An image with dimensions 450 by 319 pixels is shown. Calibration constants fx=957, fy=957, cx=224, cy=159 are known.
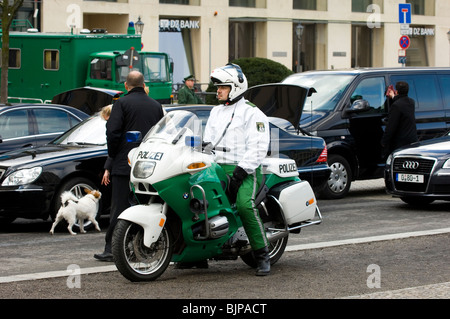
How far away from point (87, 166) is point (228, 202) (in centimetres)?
402

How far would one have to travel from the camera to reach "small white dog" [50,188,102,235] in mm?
11117

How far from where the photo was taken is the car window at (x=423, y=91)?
16391 mm

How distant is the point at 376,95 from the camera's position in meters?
16.0

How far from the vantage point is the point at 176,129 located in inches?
308

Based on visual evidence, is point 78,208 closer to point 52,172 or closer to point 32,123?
point 52,172

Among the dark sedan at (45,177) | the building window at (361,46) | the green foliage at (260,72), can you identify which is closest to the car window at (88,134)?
the dark sedan at (45,177)

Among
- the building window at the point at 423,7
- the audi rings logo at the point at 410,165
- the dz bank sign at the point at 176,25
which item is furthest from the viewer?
the building window at the point at 423,7

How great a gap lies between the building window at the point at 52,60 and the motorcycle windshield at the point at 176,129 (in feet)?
69.2

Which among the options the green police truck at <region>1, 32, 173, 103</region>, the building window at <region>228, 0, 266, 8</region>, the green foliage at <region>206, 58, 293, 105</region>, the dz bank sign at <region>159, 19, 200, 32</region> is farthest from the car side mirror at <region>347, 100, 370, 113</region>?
the building window at <region>228, 0, 266, 8</region>

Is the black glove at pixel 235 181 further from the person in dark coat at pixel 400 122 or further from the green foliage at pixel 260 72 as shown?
the green foliage at pixel 260 72

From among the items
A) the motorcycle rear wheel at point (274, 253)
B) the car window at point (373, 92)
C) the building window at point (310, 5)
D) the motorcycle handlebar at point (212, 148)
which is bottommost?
the motorcycle rear wheel at point (274, 253)

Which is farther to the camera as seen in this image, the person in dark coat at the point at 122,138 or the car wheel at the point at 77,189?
the car wheel at the point at 77,189

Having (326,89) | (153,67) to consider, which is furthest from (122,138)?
(153,67)

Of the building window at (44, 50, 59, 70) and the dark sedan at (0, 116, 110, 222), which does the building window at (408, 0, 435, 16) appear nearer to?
the building window at (44, 50, 59, 70)
